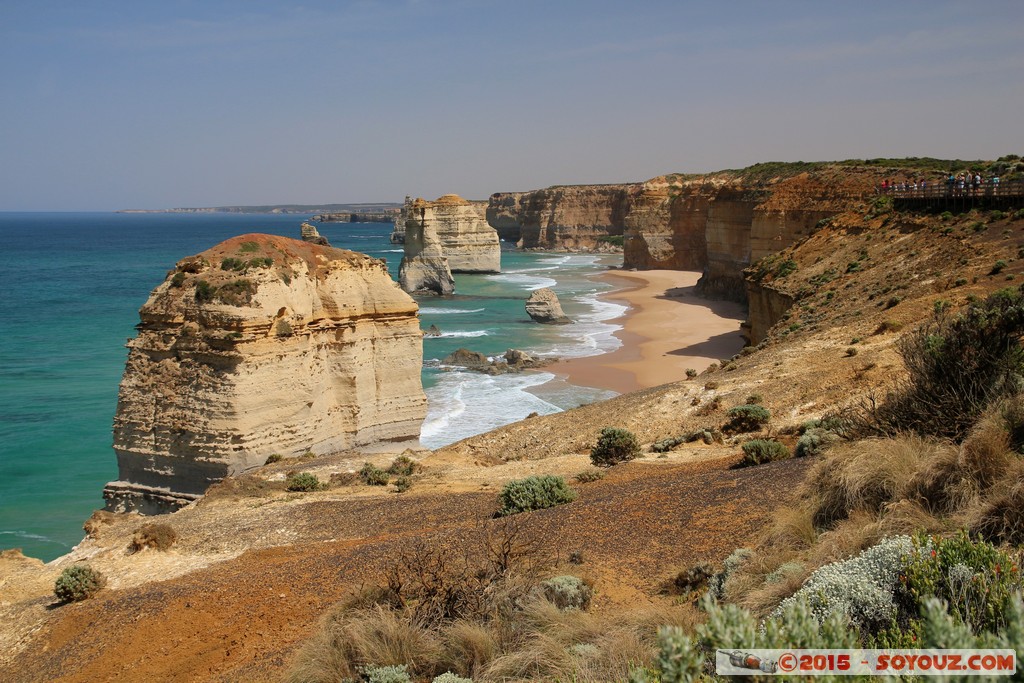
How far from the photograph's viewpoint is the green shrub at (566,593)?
8008mm

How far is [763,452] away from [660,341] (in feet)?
97.3

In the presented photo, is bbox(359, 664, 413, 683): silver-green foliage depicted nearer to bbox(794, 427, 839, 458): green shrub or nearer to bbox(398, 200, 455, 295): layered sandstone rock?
bbox(794, 427, 839, 458): green shrub

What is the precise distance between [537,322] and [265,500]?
3749cm

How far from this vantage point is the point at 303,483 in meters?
16.3

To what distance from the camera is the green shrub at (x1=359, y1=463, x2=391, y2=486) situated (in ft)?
55.3

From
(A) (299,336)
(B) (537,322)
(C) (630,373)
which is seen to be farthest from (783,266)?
(A) (299,336)

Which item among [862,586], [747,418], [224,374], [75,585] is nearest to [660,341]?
[747,418]

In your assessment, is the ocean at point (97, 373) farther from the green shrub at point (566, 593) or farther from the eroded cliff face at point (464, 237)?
the green shrub at point (566, 593)

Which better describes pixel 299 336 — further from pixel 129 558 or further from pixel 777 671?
pixel 777 671

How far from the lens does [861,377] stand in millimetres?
18781

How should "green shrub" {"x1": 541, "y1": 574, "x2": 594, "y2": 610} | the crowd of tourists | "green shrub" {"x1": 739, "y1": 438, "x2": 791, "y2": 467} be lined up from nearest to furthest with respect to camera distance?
"green shrub" {"x1": 541, "y1": 574, "x2": 594, "y2": 610}
"green shrub" {"x1": 739, "y1": 438, "x2": 791, "y2": 467}
the crowd of tourists

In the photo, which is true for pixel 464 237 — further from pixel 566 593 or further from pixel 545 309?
pixel 566 593

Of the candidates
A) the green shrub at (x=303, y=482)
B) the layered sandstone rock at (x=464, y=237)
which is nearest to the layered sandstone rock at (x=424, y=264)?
the layered sandstone rock at (x=464, y=237)

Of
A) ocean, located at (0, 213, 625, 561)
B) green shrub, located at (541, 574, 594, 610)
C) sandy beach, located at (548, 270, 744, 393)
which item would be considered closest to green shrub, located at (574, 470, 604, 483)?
green shrub, located at (541, 574, 594, 610)
